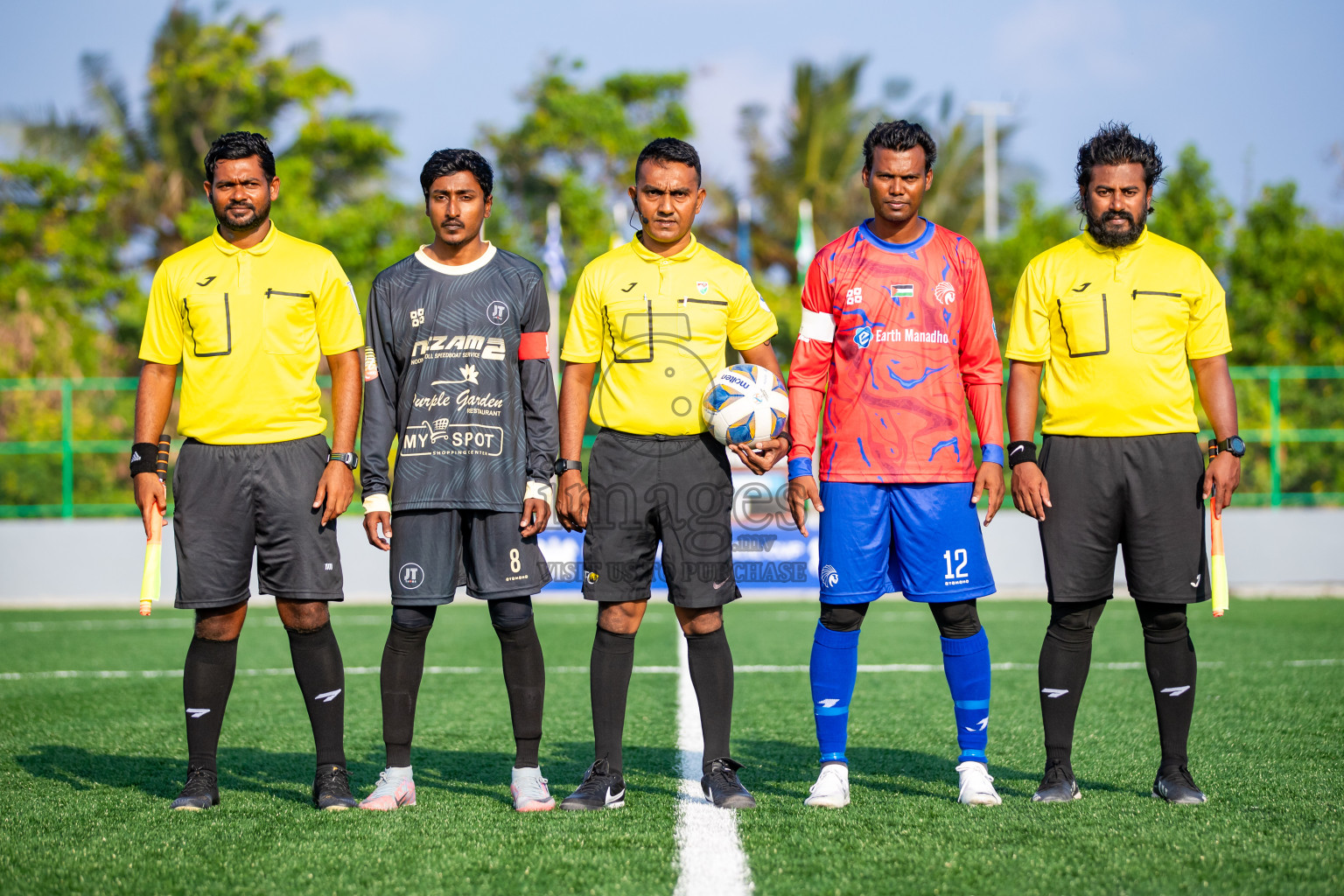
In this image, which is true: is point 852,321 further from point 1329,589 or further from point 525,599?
point 1329,589

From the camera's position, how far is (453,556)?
3.97 m

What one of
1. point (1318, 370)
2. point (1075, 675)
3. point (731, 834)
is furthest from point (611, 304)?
point (1318, 370)

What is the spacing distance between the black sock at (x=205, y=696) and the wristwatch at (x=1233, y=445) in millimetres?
3338

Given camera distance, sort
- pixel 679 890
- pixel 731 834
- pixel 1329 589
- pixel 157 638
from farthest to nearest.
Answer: pixel 1329 589, pixel 157 638, pixel 731 834, pixel 679 890

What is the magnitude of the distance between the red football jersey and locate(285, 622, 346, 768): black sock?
172 centimetres

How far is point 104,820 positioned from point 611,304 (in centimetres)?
228

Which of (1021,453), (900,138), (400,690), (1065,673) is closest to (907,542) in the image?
(1021,453)

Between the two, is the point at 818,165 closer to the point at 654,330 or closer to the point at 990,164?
the point at 990,164

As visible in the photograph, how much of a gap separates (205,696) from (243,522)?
62cm

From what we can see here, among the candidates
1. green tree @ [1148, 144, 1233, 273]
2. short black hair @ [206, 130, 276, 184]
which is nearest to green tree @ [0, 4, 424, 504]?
green tree @ [1148, 144, 1233, 273]

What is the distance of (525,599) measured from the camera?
4.05 m

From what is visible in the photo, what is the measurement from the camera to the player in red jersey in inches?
155

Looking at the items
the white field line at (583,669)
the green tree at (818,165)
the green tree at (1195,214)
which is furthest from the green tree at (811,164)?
the white field line at (583,669)

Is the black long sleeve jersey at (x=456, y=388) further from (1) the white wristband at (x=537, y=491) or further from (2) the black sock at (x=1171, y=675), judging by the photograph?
(2) the black sock at (x=1171, y=675)
